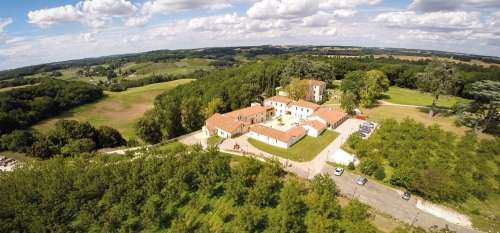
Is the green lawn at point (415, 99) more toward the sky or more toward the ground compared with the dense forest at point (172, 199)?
more toward the sky

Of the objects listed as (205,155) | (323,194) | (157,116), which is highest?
(157,116)

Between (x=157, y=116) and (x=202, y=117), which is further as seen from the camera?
(x=202, y=117)

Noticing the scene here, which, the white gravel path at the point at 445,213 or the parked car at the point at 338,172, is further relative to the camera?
the parked car at the point at 338,172

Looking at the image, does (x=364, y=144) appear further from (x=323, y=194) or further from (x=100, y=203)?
(x=100, y=203)

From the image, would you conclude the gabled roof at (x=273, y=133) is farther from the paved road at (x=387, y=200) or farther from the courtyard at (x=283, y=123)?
the paved road at (x=387, y=200)

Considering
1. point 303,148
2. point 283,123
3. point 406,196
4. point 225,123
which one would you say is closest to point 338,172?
point 406,196

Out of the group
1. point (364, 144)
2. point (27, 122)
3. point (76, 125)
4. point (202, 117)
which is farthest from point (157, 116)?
point (27, 122)

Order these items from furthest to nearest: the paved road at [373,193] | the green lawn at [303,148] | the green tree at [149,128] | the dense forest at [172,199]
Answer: the green tree at [149,128]
the green lawn at [303,148]
the paved road at [373,193]
the dense forest at [172,199]

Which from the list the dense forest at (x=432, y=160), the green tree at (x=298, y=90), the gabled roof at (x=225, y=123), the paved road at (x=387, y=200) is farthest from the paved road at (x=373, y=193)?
the green tree at (x=298, y=90)
